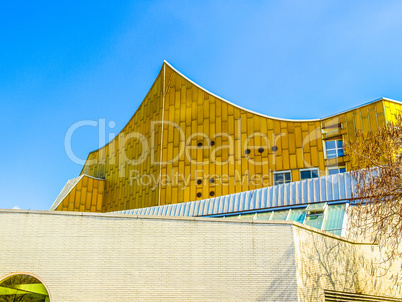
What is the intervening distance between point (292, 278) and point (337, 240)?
8.05 feet

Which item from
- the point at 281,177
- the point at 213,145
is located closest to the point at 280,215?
the point at 281,177

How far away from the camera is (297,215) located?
625 inches

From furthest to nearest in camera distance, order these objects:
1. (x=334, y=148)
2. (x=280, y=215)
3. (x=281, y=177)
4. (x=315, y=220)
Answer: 1. (x=281, y=177)
2. (x=334, y=148)
3. (x=280, y=215)
4. (x=315, y=220)

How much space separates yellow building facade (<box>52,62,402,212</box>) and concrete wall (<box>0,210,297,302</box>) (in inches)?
464

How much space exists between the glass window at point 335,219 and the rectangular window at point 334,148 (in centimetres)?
723

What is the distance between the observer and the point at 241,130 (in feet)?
82.6

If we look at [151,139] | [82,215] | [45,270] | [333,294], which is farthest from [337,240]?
[151,139]

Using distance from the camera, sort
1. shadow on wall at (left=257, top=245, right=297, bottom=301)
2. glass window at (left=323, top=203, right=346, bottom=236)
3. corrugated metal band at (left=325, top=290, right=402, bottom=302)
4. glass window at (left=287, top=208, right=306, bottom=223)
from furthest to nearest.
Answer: glass window at (left=287, top=208, right=306, bottom=223), glass window at (left=323, top=203, right=346, bottom=236), corrugated metal band at (left=325, top=290, right=402, bottom=302), shadow on wall at (left=257, top=245, right=297, bottom=301)

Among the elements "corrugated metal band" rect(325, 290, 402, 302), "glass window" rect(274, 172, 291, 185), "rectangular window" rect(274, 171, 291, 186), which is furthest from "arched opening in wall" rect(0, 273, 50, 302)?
"glass window" rect(274, 172, 291, 185)

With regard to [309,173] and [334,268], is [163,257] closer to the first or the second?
[334,268]

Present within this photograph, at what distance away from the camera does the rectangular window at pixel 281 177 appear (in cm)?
2322

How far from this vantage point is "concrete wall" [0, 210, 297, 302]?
11336mm

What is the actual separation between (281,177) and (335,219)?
28.6ft

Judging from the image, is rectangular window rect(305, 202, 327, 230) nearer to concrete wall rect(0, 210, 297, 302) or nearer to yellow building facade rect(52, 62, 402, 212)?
concrete wall rect(0, 210, 297, 302)
